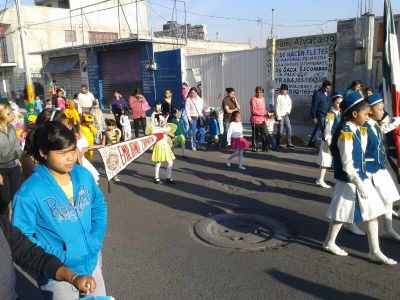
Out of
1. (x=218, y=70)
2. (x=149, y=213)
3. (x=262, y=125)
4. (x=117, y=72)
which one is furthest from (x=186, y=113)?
(x=117, y=72)

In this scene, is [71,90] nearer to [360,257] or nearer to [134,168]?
[134,168]

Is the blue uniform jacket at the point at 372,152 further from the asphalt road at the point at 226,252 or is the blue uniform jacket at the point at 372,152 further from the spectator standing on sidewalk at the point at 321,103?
the spectator standing on sidewalk at the point at 321,103

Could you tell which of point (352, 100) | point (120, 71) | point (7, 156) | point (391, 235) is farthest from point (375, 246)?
point (120, 71)

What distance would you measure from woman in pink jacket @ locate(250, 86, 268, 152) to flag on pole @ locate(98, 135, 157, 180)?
5292mm

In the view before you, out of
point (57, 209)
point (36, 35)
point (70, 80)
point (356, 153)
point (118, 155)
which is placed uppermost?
point (36, 35)

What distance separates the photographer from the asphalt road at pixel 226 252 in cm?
384

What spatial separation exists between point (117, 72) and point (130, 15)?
23111 millimetres

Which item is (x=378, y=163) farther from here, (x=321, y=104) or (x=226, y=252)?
(x=321, y=104)

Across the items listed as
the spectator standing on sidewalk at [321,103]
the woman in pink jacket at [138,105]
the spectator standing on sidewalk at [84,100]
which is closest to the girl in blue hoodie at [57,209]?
the spectator standing on sidewalk at [321,103]

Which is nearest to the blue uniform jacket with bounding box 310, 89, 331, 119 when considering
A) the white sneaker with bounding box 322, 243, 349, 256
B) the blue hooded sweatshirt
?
the white sneaker with bounding box 322, 243, 349, 256

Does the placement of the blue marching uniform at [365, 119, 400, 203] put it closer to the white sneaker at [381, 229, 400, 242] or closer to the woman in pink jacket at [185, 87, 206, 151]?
the white sneaker at [381, 229, 400, 242]

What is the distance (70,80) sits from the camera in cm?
2519

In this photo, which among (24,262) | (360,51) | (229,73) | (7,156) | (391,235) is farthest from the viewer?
(229,73)

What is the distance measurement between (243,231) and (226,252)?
2.32 ft
